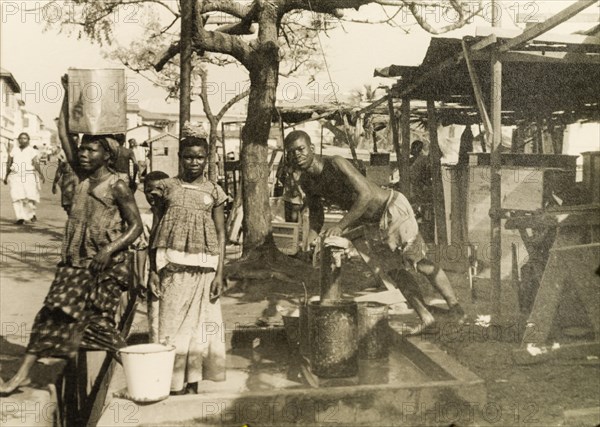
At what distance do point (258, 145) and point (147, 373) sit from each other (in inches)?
269

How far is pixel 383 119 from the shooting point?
20031 mm

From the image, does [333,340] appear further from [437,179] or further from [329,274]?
[437,179]

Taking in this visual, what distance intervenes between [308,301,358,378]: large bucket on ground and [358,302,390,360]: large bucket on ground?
806 mm

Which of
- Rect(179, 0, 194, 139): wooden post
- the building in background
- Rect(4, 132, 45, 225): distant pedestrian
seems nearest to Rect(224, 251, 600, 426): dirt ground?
Rect(179, 0, 194, 139): wooden post

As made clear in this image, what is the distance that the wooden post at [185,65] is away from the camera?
676 cm

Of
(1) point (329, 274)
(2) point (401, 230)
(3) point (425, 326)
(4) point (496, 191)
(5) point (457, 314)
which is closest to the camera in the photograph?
(1) point (329, 274)

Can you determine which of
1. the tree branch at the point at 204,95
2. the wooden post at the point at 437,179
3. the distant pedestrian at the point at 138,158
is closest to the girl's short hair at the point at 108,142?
the wooden post at the point at 437,179

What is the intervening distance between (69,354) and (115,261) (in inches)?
27.4

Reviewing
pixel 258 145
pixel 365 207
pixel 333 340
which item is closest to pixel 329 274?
pixel 333 340

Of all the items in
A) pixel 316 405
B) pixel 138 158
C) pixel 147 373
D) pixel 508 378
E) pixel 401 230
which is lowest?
pixel 508 378

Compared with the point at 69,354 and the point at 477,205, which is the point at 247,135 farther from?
the point at 69,354

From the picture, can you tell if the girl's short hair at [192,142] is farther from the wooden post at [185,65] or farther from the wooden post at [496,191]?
the wooden post at [496,191]

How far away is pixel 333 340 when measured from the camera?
477 centimetres

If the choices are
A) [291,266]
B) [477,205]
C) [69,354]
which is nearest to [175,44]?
[291,266]
